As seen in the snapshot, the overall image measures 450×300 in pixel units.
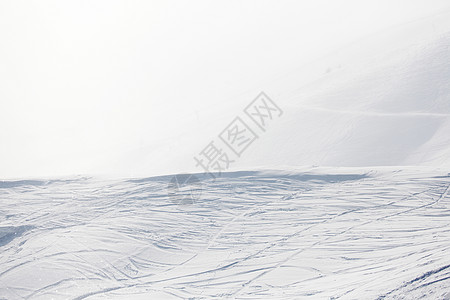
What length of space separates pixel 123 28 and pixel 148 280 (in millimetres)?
177596

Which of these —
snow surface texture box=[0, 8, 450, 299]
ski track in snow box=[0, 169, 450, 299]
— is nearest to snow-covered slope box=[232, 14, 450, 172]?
snow surface texture box=[0, 8, 450, 299]

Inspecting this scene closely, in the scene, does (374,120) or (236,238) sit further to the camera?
(374,120)

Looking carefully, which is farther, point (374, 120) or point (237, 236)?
point (374, 120)

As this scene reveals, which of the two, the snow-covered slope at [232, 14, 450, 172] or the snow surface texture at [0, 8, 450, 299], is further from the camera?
the snow-covered slope at [232, 14, 450, 172]

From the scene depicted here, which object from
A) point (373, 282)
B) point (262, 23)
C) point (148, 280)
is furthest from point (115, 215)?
point (262, 23)

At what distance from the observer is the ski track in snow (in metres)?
8.70

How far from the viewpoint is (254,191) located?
13125 millimetres

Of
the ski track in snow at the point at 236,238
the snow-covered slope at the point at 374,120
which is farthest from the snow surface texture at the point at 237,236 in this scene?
the snow-covered slope at the point at 374,120

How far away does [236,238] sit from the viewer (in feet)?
35.8

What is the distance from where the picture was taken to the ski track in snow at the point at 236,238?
8703 millimetres

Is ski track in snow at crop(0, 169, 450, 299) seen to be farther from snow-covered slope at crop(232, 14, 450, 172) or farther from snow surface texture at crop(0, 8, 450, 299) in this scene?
snow-covered slope at crop(232, 14, 450, 172)

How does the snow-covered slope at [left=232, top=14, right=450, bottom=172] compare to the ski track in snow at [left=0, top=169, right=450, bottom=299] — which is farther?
the snow-covered slope at [left=232, top=14, right=450, bottom=172]

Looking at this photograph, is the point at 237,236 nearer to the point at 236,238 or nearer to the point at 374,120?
the point at 236,238

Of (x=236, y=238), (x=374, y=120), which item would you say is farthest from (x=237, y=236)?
(x=374, y=120)
